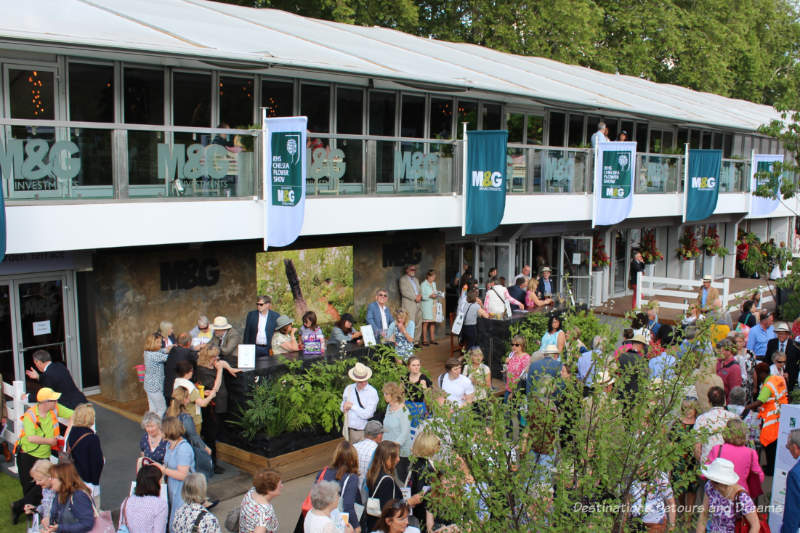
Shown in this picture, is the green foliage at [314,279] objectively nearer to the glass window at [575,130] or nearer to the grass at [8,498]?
the grass at [8,498]

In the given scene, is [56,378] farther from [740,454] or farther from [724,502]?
[740,454]

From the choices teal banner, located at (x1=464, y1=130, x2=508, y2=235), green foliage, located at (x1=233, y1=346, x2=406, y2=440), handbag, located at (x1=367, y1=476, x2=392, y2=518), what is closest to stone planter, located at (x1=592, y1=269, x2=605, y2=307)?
teal banner, located at (x1=464, y1=130, x2=508, y2=235)

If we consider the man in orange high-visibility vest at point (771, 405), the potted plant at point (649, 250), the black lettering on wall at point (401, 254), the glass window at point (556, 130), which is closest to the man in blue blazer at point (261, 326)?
the black lettering on wall at point (401, 254)

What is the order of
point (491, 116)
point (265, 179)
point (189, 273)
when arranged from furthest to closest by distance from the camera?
point (491, 116) < point (189, 273) < point (265, 179)

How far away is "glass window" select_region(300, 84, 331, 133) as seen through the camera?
52.7 feet

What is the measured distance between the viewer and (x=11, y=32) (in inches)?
374

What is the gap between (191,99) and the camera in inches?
557

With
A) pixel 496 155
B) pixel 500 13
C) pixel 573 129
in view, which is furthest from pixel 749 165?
pixel 496 155

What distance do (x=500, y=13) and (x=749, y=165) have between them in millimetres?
13410

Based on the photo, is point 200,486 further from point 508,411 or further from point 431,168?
point 431,168

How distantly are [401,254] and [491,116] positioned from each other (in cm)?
507

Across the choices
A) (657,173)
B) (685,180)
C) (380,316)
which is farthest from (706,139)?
(380,316)

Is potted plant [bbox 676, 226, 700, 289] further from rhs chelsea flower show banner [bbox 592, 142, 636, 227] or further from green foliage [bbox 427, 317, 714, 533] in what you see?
green foliage [bbox 427, 317, 714, 533]

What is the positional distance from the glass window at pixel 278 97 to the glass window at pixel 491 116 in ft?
20.5
